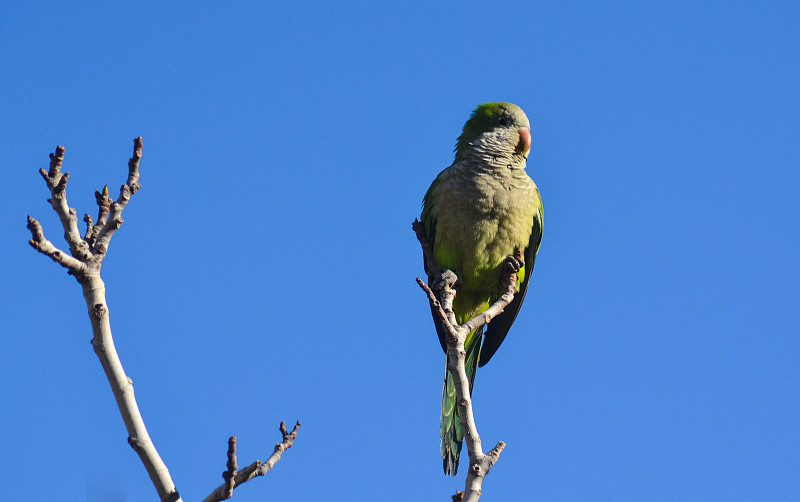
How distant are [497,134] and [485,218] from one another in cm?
105

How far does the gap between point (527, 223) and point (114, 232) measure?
453 cm

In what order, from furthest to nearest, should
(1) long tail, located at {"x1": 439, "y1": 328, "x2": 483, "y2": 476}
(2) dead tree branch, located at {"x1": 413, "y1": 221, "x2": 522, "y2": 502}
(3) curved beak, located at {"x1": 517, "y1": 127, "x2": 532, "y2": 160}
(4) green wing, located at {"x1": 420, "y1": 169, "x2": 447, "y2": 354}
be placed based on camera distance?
1. (3) curved beak, located at {"x1": 517, "y1": 127, "x2": 532, "y2": 160}
2. (4) green wing, located at {"x1": 420, "y1": 169, "x2": 447, "y2": 354}
3. (1) long tail, located at {"x1": 439, "y1": 328, "x2": 483, "y2": 476}
4. (2) dead tree branch, located at {"x1": 413, "y1": 221, "x2": 522, "y2": 502}

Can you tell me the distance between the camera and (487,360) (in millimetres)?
7184

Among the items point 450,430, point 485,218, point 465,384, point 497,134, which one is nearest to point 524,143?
point 497,134

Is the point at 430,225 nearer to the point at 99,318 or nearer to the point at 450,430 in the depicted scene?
the point at 450,430

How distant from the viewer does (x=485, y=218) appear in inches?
261

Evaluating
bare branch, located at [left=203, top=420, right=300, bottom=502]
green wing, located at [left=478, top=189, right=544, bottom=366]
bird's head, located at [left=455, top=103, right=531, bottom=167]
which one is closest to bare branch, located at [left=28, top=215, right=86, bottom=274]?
bare branch, located at [left=203, top=420, right=300, bottom=502]

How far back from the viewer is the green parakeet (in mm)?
6645

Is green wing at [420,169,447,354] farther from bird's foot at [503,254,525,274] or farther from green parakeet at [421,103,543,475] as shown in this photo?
bird's foot at [503,254,525,274]

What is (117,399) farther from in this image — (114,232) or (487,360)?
(487,360)

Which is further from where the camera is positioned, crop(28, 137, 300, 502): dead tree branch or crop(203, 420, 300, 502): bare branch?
crop(203, 420, 300, 502): bare branch

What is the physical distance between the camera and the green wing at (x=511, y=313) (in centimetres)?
711

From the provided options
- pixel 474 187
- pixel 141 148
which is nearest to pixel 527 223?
pixel 474 187

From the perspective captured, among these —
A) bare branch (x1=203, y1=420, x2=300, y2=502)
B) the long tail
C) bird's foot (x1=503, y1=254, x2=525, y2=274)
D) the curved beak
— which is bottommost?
bare branch (x1=203, y1=420, x2=300, y2=502)
